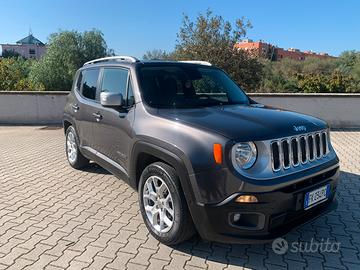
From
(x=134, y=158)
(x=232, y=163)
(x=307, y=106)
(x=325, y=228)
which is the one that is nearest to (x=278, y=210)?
(x=232, y=163)

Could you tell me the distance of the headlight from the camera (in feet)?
9.67

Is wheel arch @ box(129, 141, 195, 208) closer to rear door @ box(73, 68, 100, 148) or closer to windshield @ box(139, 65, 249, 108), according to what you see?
windshield @ box(139, 65, 249, 108)

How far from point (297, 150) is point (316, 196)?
479 millimetres

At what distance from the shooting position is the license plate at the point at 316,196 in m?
3.21

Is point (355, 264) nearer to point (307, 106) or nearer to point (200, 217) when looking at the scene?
point (200, 217)

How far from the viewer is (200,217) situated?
120 inches

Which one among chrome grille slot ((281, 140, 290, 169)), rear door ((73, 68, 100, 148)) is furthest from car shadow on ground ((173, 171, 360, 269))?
rear door ((73, 68, 100, 148))

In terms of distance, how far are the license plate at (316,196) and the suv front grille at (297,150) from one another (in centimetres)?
29

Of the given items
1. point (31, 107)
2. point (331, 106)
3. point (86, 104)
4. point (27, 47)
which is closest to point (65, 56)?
point (31, 107)

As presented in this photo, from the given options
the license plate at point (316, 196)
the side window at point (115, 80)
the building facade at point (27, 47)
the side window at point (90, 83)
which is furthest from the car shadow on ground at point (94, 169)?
the building facade at point (27, 47)

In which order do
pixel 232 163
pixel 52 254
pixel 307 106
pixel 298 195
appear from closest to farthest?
pixel 232 163 < pixel 298 195 < pixel 52 254 < pixel 307 106

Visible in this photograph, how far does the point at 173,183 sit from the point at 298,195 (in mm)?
1109

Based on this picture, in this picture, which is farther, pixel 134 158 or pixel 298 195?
pixel 134 158

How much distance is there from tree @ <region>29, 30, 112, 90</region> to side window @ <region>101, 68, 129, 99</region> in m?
18.1
